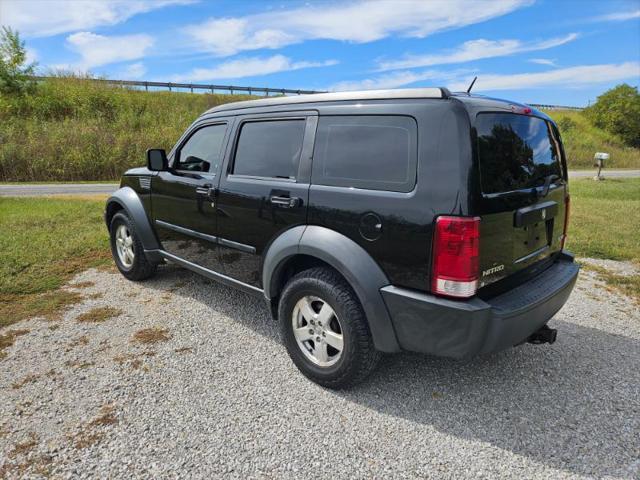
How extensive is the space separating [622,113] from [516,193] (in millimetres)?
40448

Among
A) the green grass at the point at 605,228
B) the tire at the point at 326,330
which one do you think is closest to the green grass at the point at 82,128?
the green grass at the point at 605,228

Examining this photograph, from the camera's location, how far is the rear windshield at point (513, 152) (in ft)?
7.89

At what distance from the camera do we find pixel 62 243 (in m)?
6.34

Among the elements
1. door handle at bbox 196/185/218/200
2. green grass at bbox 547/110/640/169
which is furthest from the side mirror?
green grass at bbox 547/110/640/169

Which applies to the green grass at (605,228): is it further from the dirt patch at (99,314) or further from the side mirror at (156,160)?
the dirt patch at (99,314)

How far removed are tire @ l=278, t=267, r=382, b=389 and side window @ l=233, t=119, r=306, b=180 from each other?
2.59 feet

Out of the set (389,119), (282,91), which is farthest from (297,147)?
(282,91)

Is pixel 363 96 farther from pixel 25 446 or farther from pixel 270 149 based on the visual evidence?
pixel 25 446

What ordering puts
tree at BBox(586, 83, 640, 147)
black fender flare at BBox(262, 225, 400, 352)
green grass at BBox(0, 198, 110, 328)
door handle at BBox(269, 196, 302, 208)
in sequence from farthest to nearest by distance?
tree at BBox(586, 83, 640, 147), green grass at BBox(0, 198, 110, 328), door handle at BBox(269, 196, 302, 208), black fender flare at BBox(262, 225, 400, 352)

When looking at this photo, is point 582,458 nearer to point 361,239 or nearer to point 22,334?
point 361,239

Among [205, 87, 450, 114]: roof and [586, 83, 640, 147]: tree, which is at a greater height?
[586, 83, 640, 147]: tree

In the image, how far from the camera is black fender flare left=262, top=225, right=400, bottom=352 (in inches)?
99.9

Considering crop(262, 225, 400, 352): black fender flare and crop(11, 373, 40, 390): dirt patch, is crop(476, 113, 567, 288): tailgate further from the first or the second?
crop(11, 373, 40, 390): dirt patch

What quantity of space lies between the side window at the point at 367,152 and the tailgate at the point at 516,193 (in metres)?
0.40
